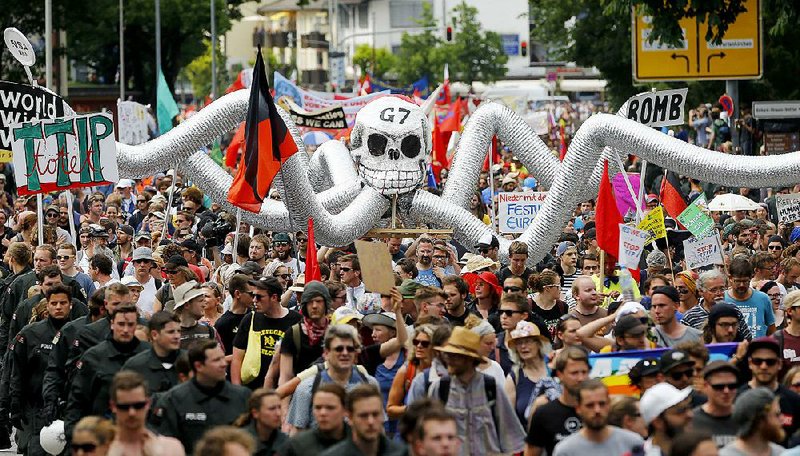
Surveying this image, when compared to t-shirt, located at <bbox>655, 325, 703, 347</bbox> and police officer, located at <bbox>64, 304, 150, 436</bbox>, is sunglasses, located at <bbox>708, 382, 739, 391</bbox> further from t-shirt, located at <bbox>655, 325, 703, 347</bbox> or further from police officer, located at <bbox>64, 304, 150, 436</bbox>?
police officer, located at <bbox>64, 304, 150, 436</bbox>

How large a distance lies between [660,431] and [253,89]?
8.76 metres

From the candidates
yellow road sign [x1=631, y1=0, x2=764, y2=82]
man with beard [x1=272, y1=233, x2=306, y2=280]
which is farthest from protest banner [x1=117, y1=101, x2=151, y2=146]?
man with beard [x1=272, y1=233, x2=306, y2=280]

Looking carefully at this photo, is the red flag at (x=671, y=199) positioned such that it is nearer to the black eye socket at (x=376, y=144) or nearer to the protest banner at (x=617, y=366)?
the black eye socket at (x=376, y=144)

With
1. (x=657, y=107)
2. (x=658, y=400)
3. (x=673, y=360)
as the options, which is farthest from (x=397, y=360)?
(x=657, y=107)

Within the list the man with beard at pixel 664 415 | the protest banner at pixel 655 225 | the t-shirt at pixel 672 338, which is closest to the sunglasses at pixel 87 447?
the man with beard at pixel 664 415

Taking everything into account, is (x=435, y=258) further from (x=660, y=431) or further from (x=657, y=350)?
(x=660, y=431)

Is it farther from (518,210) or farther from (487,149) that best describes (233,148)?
(487,149)

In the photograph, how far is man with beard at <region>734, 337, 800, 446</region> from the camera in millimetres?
9887

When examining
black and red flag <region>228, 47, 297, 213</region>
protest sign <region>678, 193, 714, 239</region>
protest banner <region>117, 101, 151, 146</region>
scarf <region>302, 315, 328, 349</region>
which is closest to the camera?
scarf <region>302, 315, 328, 349</region>

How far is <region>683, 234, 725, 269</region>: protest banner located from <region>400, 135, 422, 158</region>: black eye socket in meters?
3.94

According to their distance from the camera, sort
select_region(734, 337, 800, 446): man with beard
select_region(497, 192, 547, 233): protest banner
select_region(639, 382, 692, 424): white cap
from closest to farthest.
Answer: select_region(639, 382, 692, 424): white cap → select_region(734, 337, 800, 446): man with beard → select_region(497, 192, 547, 233): protest banner

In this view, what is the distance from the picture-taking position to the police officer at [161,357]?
1083 cm

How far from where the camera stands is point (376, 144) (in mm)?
19469

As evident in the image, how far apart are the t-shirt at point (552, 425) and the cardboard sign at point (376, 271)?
2.81m
